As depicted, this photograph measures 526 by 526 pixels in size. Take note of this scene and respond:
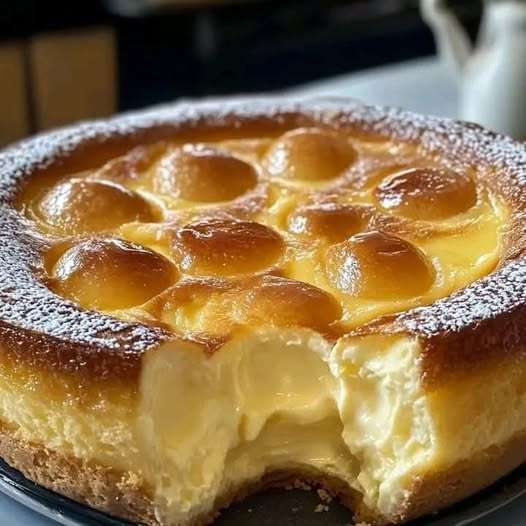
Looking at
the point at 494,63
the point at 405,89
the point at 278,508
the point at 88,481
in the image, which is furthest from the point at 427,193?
the point at 405,89

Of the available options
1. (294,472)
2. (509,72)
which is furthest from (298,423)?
(509,72)

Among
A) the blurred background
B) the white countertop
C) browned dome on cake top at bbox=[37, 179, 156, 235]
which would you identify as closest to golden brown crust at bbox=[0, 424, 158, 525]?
browned dome on cake top at bbox=[37, 179, 156, 235]

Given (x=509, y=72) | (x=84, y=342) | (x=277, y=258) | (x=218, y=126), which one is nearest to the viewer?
(x=84, y=342)

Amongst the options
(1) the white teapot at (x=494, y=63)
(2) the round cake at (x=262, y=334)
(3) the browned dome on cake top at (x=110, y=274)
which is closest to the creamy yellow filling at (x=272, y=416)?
(2) the round cake at (x=262, y=334)

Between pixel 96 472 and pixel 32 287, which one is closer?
pixel 96 472

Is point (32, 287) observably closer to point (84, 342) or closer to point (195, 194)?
point (84, 342)

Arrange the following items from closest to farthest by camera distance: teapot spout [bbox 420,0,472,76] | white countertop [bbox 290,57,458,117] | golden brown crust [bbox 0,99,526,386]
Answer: golden brown crust [bbox 0,99,526,386] → teapot spout [bbox 420,0,472,76] → white countertop [bbox 290,57,458,117]

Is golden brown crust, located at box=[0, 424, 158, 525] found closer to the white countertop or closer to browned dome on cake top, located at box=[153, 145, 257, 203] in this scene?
browned dome on cake top, located at box=[153, 145, 257, 203]
